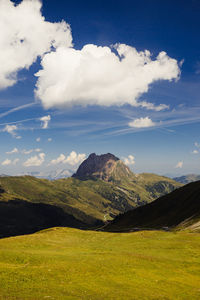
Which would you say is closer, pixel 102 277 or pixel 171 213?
pixel 102 277

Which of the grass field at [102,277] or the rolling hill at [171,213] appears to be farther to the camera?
the rolling hill at [171,213]

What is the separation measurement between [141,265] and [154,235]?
44218mm

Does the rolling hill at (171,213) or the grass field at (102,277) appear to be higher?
the grass field at (102,277)

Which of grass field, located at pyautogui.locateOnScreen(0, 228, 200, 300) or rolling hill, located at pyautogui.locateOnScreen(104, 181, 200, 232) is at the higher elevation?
grass field, located at pyautogui.locateOnScreen(0, 228, 200, 300)

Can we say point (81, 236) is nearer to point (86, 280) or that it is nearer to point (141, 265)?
point (141, 265)

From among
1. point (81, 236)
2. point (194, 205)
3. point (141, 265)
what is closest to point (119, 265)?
point (141, 265)

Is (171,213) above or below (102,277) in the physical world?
below

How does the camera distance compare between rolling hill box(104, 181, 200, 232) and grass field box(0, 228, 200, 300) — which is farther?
rolling hill box(104, 181, 200, 232)

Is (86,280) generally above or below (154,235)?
above

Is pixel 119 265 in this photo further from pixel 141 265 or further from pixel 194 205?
pixel 194 205

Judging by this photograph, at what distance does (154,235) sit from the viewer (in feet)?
289

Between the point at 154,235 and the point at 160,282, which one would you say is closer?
the point at 160,282

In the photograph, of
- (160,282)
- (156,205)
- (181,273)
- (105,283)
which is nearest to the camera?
(105,283)

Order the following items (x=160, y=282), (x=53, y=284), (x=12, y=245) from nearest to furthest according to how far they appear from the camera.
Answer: (x=53, y=284), (x=160, y=282), (x=12, y=245)
